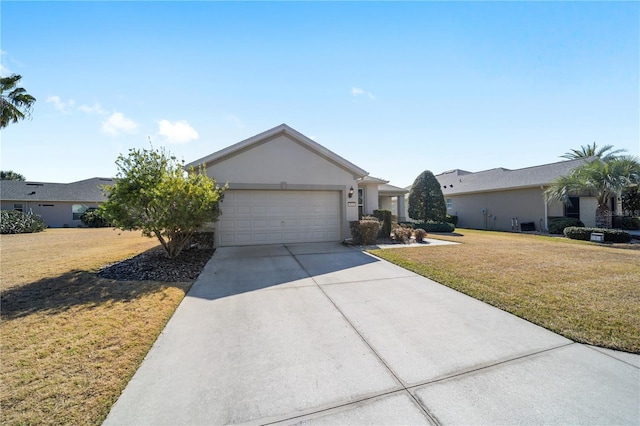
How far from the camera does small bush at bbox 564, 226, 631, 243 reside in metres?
11.9

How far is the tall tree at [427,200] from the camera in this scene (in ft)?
60.5

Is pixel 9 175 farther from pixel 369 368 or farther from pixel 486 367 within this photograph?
pixel 486 367

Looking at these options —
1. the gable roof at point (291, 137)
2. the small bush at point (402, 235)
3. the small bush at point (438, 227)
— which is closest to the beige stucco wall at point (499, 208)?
the small bush at point (438, 227)

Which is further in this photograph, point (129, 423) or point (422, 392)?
point (422, 392)

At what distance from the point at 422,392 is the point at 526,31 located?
1160cm

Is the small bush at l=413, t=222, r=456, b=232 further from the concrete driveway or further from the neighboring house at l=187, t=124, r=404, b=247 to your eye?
the concrete driveway

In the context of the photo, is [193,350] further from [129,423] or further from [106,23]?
[106,23]

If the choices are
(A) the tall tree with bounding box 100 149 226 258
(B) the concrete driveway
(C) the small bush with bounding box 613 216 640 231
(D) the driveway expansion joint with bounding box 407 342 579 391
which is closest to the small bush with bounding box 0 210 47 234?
(A) the tall tree with bounding box 100 149 226 258

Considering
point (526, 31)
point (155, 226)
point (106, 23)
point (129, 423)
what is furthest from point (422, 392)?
point (526, 31)

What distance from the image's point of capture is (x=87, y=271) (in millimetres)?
7219

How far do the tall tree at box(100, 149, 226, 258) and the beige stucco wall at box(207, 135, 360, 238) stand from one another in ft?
8.52

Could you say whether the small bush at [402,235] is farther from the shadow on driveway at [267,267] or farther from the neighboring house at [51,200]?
the neighboring house at [51,200]

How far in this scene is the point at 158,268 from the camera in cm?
750

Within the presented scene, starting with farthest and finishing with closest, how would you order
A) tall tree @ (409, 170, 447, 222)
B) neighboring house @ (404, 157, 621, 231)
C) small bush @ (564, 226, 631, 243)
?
tall tree @ (409, 170, 447, 222), neighboring house @ (404, 157, 621, 231), small bush @ (564, 226, 631, 243)
